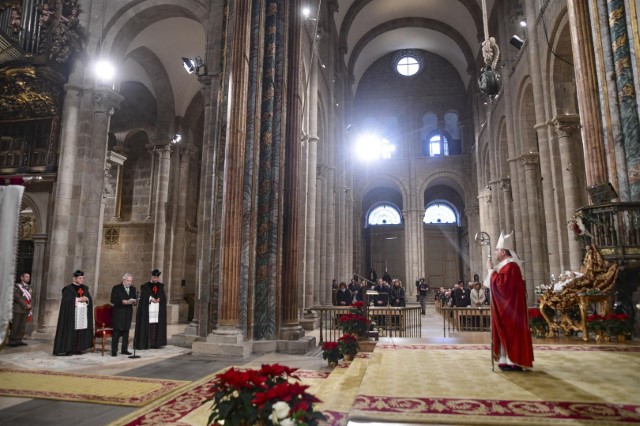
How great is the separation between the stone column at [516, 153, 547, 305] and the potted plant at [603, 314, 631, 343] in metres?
7.86

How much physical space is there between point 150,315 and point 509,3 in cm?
1812

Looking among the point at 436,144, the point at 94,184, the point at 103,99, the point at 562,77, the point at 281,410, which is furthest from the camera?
the point at 436,144

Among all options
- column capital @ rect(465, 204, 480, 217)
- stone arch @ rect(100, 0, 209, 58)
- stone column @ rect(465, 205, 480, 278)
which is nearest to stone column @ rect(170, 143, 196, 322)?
stone arch @ rect(100, 0, 209, 58)

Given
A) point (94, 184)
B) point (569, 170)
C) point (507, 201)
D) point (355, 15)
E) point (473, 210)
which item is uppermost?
point (355, 15)

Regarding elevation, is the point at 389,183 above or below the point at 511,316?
above

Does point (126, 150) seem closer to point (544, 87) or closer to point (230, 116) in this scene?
point (230, 116)

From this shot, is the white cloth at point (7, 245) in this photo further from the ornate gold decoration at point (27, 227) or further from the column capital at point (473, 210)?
the column capital at point (473, 210)

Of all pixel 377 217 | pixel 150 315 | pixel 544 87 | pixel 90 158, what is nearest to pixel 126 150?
pixel 90 158

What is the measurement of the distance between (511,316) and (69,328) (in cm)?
767

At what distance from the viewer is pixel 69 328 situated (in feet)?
Result: 26.1

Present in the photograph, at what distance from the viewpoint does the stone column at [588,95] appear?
8.45 meters

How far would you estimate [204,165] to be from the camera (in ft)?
31.6

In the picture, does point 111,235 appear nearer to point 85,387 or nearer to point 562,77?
point 85,387

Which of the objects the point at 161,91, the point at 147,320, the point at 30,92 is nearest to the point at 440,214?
the point at 161,91
